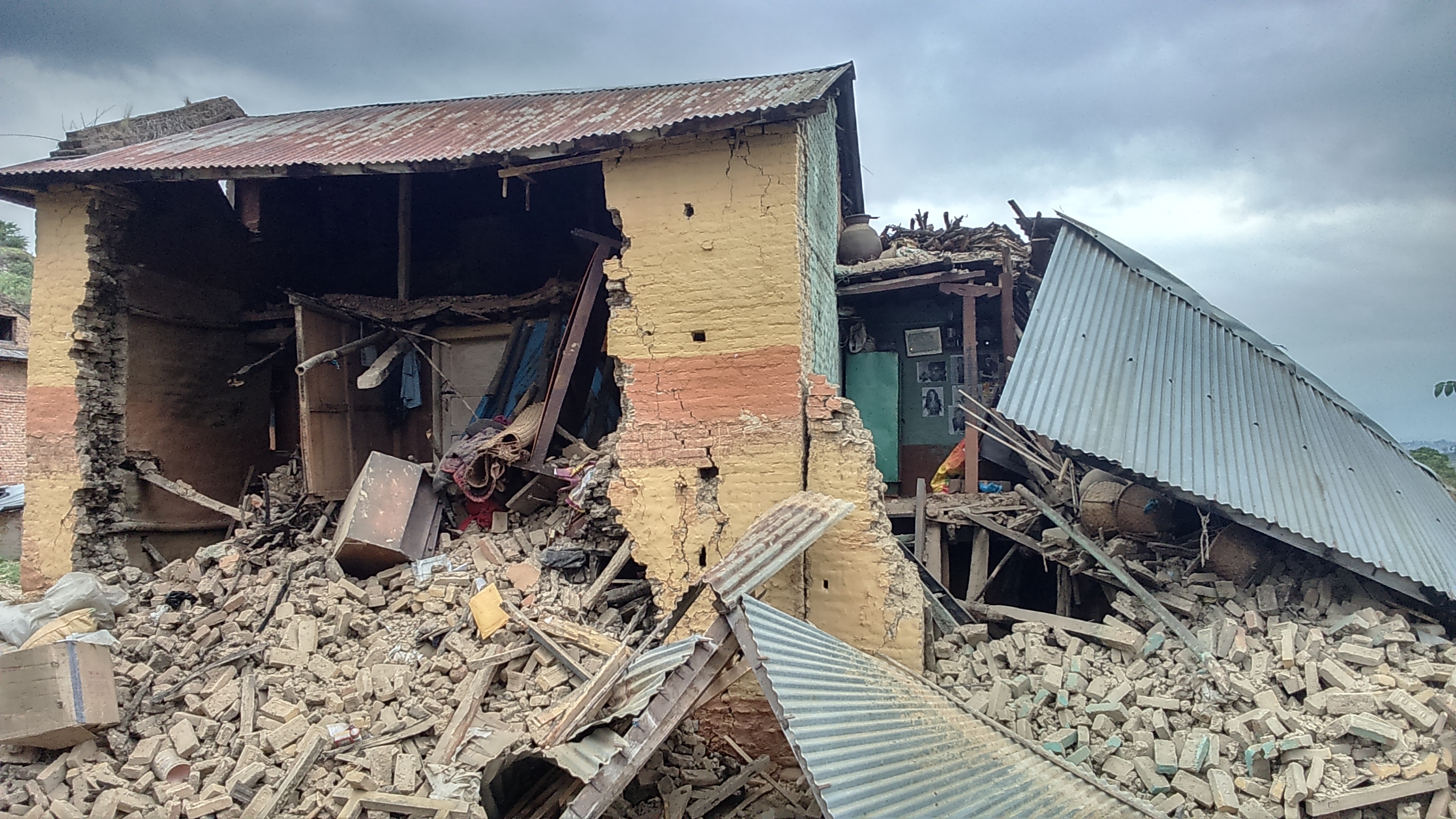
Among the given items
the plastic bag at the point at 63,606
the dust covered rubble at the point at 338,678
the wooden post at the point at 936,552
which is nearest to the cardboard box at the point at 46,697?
the dust covered rubble at the point at 338,678

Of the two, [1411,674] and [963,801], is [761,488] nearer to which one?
[963,801]

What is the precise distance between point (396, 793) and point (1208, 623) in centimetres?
685

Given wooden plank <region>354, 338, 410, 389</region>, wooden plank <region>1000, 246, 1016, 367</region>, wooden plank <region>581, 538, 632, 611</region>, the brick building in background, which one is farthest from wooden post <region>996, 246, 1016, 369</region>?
the brick building in background

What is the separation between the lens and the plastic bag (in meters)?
6.80

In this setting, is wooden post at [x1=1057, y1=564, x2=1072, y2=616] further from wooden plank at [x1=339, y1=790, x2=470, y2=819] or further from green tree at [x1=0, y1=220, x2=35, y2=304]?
green tree at [x1=0, y1=220, x2=35, y2=304]

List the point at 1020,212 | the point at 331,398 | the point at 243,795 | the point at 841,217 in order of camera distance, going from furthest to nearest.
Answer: the point at 841,217, the point at 1020,212, the point at 331,398, the point at 243,795

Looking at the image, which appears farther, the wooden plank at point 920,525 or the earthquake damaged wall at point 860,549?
the wooden plank at point 920,525

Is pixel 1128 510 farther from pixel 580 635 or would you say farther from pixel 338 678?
pixel 338 678

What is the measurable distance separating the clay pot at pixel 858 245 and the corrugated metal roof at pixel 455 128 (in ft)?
9.00

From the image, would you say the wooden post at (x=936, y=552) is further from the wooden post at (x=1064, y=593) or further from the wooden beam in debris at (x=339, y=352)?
the wooden beam in debris at (x=339, y=352)

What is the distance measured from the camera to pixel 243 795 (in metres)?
5.55

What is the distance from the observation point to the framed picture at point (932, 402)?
11.6 meters

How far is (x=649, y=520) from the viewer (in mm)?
6859

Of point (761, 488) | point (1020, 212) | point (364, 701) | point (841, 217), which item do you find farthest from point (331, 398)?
point (1020, 212)
